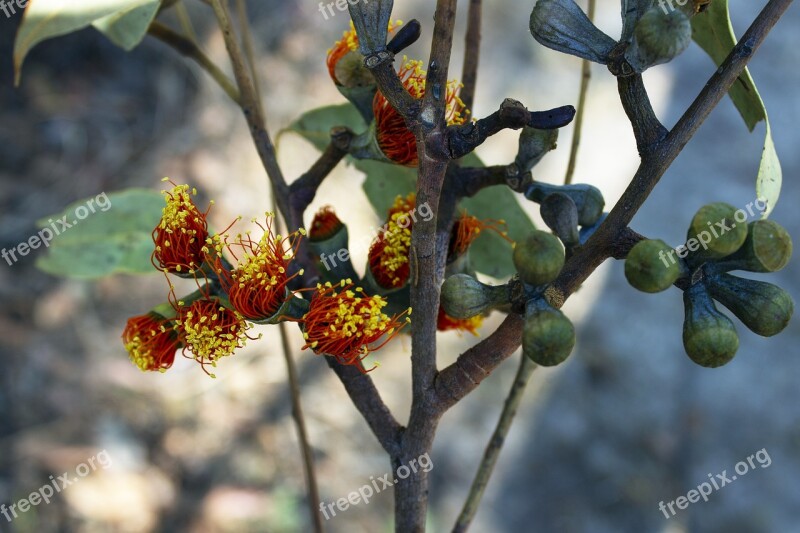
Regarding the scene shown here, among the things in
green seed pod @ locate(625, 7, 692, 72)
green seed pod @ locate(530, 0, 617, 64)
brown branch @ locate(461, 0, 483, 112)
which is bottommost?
green seed pod @ locate(625, 7, 692, 72)

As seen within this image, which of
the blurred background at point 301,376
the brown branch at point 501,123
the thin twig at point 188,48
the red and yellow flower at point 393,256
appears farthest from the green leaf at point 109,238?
the blurred background at point 301,376

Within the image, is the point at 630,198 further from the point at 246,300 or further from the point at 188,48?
the point at 188,48

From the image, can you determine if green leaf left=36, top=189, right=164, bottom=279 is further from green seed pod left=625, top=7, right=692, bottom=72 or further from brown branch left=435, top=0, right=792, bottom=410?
green seed pod left=625, top=7, right=692, bottom=72

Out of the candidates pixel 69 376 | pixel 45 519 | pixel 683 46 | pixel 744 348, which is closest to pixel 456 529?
pixel 683 46

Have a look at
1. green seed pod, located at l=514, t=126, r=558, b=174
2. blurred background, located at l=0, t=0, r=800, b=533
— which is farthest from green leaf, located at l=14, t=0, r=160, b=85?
blurred background, located at l=0, t=0, r=800, b=533

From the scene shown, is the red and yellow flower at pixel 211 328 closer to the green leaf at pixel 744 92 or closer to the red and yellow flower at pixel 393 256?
the red and yellow flower at pixel 393 256

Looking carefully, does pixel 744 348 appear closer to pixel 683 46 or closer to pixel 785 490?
pixel 785 490
